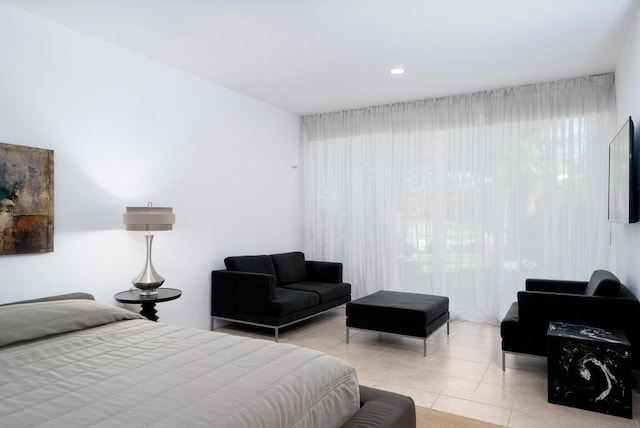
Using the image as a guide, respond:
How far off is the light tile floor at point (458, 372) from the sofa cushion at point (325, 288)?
36 centimetres

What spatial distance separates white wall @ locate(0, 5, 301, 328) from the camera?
3.10 m

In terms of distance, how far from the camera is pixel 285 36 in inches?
136

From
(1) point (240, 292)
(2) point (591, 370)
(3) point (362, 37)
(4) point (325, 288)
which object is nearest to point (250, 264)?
(1) point (240, 292)

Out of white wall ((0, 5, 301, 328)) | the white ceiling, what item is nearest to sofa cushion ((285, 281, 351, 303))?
white wall ((0, 5, 301, 328))

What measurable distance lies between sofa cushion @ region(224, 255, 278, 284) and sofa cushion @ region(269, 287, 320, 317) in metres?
0.31

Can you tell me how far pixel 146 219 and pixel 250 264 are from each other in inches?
66.2

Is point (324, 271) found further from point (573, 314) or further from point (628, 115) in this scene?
point (628, 115)

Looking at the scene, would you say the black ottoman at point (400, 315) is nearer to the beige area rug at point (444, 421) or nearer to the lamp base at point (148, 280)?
the beige area rug at point (444, 421)

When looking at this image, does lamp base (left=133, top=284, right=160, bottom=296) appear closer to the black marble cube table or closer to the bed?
the bed

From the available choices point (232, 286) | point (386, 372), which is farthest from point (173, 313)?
point (386, 372)

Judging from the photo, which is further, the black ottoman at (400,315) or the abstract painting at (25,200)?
the black ottoman at (400,315)

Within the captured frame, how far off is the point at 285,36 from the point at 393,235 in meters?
3.09

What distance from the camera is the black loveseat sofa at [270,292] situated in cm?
430

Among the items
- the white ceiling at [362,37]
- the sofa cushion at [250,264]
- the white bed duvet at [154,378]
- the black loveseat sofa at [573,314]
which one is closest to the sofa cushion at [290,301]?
the sofa cushion at [250,264]
